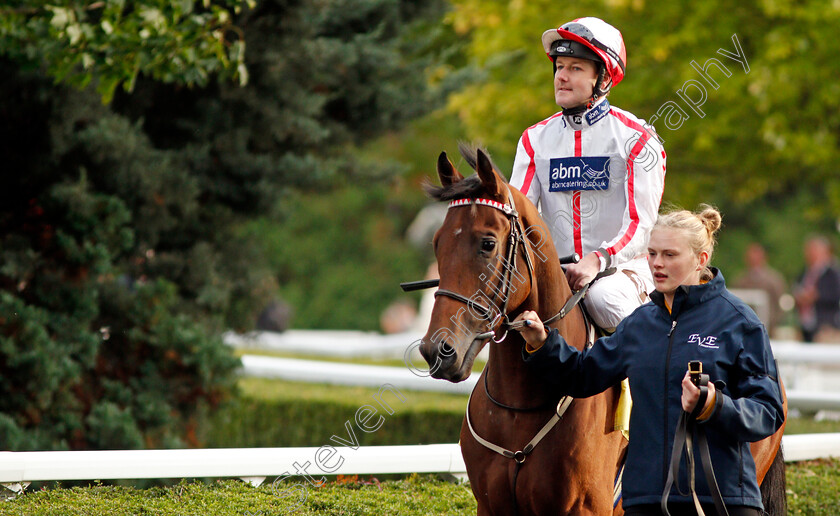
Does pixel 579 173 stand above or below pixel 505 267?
above

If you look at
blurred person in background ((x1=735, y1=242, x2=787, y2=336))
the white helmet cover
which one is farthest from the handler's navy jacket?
blurred person in background ((x1=735, y1=242, x2=787, y2=336))

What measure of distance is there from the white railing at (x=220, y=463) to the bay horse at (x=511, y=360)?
166cm

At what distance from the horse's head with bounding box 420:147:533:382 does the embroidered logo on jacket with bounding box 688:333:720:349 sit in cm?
63

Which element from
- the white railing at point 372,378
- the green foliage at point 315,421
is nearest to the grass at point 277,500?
the green foliage at point 315,421

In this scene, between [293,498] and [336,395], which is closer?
[293,498]

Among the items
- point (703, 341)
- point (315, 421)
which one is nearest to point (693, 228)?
point (703, 341)

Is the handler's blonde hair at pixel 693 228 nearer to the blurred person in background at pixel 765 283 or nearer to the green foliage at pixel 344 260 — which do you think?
the blurred person in background at pixel 765 283

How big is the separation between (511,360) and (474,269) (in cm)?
54

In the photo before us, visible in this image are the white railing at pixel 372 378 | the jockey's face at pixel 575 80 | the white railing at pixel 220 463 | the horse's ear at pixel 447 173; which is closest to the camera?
the horse's ear at pixel 447 173

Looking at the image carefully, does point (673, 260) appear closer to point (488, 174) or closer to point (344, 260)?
Answer: point (488, 174)

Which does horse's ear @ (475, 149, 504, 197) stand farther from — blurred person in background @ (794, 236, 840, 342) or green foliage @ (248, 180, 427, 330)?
green foliage @ (248, 180, 427, 330)

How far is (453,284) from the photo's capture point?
11.2 ft

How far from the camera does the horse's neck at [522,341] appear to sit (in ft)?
12.3

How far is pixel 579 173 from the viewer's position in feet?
13.9
